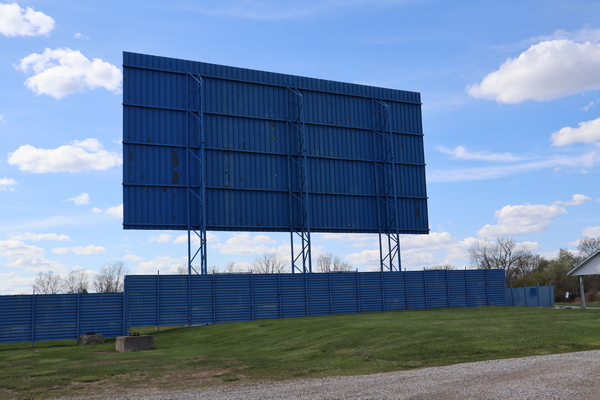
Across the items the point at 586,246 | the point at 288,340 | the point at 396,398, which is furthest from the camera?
the point at 586,246

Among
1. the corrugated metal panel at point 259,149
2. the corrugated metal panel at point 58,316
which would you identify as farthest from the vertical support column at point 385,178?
the corrugated metal panel at point 58,316

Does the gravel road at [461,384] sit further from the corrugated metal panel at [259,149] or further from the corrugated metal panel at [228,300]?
the corrugated metal panel at [259,149]

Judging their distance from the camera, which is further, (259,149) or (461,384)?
(259,149)

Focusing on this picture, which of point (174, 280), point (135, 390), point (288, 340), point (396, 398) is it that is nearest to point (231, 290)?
point (174, 280)

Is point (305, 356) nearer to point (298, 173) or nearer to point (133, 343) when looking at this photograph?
point (133, 343)

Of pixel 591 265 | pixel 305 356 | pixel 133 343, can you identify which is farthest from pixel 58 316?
pixel 591 265

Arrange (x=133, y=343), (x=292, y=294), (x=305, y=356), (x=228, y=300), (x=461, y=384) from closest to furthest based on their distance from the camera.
→ (x=461, y=384), (x=305, y=356), (x=133, y=343), (x=228, y=300), (x=292, y=294)

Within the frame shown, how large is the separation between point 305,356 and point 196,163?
2608cm

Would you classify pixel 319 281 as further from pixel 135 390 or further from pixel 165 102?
pixel 135 390

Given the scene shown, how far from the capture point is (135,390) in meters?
13.6

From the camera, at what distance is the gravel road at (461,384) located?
34.9 feet

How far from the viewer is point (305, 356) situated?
744 inches

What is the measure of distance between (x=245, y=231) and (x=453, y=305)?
1783 cm

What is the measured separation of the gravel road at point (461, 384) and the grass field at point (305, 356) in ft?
5.29
